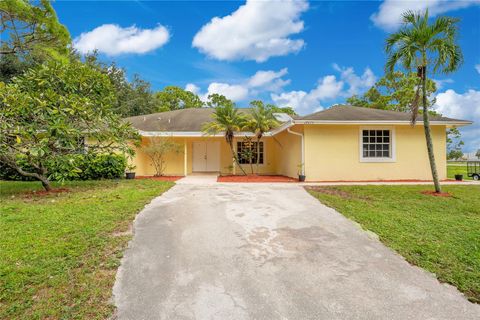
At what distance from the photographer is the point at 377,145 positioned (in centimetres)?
1187

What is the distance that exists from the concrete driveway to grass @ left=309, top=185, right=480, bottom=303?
27cm

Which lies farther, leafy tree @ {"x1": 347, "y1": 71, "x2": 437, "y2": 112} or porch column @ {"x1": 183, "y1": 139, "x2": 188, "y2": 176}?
leafy tree @ {"x1": 347, "y1": 71, "x2": 437, "y2": 112}

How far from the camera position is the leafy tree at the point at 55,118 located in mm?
6402

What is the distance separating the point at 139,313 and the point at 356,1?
15.4 metres

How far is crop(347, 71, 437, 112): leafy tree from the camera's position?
2348cm

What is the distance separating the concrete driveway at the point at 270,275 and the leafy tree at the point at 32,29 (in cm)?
1301

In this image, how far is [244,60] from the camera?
2312 cm

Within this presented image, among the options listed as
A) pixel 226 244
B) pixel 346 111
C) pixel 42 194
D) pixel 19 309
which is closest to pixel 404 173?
pixel 346 111

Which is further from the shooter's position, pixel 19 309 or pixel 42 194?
pixel 42 194

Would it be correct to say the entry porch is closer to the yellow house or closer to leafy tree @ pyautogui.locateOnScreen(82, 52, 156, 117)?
the yellow house

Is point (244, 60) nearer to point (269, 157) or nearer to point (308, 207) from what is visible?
point (269, 157)

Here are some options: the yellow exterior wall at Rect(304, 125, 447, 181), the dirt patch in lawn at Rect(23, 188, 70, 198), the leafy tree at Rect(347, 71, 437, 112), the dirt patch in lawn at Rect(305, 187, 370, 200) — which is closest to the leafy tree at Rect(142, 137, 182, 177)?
the dirt patch in lawn at Rect(23, 188, 70, 198)

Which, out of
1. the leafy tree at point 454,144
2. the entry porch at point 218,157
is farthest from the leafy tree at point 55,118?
the leafy tree at point 454,144

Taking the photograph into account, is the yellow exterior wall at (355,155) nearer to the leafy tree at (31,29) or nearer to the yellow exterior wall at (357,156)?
the yellow exterior wall at (357,156)
